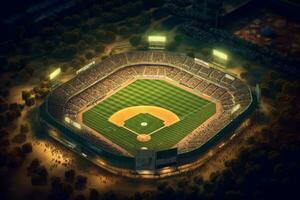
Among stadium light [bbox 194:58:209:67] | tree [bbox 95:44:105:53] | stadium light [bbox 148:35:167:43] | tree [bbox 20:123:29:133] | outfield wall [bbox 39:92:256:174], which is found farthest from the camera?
tree [bbox 95:44:105:53]

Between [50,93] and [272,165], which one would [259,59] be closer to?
[272,165]

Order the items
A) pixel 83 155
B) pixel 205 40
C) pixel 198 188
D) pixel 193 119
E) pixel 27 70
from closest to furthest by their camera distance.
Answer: pixel 198 188
pixel 83 155
pixel 193 119
pixel 27 70
pixel 205 40

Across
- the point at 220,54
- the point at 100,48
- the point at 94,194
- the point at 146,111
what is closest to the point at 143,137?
the point at 146,111

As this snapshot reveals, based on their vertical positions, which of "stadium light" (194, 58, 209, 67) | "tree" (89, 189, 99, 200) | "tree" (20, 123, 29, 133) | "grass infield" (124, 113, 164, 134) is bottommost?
"tree" (89, 189, 99, 200)

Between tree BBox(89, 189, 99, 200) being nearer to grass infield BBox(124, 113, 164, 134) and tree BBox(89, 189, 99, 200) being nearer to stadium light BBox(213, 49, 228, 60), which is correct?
grass infield BBox(124, 113, 164, 134)

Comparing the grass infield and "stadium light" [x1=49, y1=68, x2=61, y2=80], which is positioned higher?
"stadium light" [x1=49, y1=68, x2=61, y2=80]

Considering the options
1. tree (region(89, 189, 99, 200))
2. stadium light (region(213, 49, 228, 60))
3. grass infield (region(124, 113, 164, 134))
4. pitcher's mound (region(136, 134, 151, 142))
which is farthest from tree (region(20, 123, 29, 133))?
stadium light (region(213, 49, 228, 60))

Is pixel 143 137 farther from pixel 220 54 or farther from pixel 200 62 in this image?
pixel 220 54

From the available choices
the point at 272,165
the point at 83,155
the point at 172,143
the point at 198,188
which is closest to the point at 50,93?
the point at 83,155
